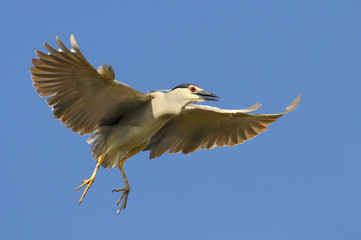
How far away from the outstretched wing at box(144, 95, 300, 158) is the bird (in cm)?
1

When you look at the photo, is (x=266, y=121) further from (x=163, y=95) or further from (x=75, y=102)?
(x=75, y=102)

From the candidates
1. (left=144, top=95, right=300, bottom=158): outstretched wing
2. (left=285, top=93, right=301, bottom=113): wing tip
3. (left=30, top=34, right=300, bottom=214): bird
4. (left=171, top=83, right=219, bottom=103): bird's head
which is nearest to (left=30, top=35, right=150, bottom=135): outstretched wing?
(left=30, top=34, right=300, bottom=214): bird

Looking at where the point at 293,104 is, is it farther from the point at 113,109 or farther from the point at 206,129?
the point at 113,109

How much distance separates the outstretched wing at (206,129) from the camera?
10.7 meters

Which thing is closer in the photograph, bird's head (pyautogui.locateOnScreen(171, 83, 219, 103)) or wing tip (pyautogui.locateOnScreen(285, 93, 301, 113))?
bird's head (pyautogui.locateOnScreen(171, 83, 219, 103))

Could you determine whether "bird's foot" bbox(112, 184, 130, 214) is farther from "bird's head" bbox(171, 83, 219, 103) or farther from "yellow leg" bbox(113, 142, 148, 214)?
"bird's head" bbox(171, 83, 219, 103)

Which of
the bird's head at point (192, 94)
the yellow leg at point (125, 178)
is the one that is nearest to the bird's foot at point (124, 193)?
the yellow leg at point (125, 178)

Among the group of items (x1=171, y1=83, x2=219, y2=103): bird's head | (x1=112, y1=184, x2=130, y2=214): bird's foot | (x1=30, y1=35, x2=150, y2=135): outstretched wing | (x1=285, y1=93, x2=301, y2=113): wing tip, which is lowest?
(x1=112, y1=184, x2=130, y2=214): bird's foot

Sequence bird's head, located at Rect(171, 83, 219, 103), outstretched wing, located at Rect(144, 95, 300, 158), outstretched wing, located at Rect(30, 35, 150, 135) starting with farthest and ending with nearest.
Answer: outstretched wing, located at Rect(144, 95, 300, 158)
bird's head, located at Rect(171, 83, 219, 103)
outstretched wing, located at Rect(30, 35, 150, 135)

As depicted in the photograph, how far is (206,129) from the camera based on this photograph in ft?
36.4

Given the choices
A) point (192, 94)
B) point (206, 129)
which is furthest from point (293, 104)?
point (192, 94)

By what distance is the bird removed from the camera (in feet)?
30.5

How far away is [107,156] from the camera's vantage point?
33.1 feet

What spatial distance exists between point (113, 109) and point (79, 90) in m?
0.60
